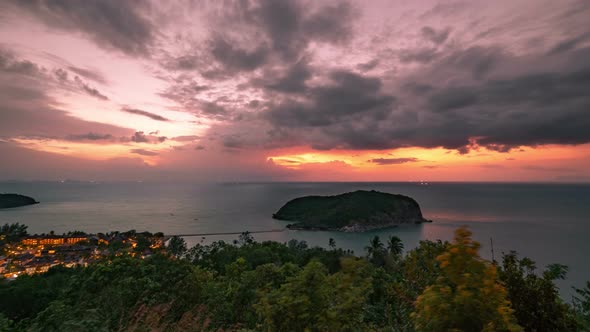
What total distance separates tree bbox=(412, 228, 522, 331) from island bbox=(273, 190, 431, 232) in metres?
125

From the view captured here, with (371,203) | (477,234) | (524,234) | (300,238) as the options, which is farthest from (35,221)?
(524,234)

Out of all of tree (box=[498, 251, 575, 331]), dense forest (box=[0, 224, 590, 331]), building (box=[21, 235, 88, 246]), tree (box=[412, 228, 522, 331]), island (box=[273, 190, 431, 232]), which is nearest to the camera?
tree (box=[412, 228, 522, 331])

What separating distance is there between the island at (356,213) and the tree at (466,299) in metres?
125

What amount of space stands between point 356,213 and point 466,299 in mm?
135463

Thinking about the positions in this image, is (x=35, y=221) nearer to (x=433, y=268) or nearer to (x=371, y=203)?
(x=371, y=203)

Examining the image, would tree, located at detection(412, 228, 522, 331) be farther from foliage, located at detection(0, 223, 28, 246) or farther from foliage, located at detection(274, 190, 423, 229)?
foliage, located at detection(274, 190, 423, 229)

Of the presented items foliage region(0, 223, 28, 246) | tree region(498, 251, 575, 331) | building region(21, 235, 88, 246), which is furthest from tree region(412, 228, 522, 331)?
foliage region(0, 223, 28, 246)

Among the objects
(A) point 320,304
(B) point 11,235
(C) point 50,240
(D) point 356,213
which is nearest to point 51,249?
(C) point 50,240

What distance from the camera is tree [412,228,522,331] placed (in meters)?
3.63

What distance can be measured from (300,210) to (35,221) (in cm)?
13632

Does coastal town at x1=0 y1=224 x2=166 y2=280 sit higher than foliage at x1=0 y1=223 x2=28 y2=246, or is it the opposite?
foliage at x1=0 y1=223 x2=28 y2=246

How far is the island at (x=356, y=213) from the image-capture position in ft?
428

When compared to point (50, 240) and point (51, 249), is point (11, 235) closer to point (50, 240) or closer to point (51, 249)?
point (50, 240)

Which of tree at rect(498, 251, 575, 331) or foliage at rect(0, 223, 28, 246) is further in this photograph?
foliage at rect(0, 223, 28, 246)
